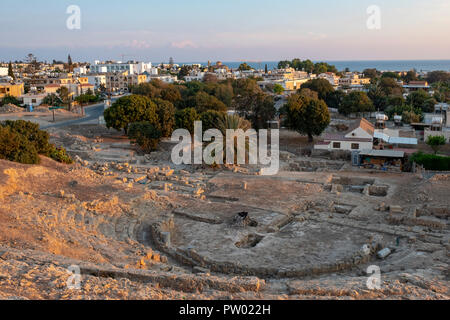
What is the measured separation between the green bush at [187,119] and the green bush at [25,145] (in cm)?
1389

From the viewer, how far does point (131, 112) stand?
39.3 meters

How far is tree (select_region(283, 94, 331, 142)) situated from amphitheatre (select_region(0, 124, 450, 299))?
11484 millimetres

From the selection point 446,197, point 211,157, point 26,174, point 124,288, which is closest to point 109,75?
point 211,157

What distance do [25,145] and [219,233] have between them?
12.4 metres

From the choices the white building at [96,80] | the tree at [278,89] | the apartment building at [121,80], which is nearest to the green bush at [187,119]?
the tree at [278,89]

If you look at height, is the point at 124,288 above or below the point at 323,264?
above

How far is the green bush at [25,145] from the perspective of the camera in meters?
21.8

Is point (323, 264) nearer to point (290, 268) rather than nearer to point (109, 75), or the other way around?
point (290, 268)

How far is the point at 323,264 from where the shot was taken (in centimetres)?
1403

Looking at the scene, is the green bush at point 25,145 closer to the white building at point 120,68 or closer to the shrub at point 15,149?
the shrub at point 15,149

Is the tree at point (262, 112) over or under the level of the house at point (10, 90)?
under

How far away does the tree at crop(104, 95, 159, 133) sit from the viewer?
3891cm
